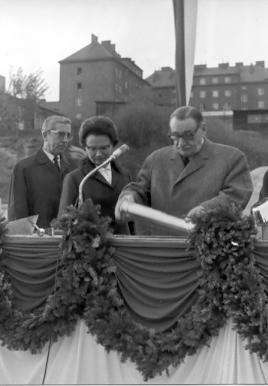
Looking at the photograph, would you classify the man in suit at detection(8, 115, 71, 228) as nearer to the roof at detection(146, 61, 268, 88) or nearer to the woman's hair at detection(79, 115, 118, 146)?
the woman's hair at detection(79, 115, 118, 146)

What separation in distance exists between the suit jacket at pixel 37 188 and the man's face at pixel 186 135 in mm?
1263

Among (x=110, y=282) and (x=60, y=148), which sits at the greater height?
(x=60, y=148)

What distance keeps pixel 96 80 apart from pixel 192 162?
5881 centimetres

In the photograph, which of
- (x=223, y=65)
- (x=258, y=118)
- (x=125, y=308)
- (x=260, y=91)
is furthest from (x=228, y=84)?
(x=125, y=308)

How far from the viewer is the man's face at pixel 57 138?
12.2ft

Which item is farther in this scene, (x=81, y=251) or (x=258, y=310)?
(x=81, y=251)

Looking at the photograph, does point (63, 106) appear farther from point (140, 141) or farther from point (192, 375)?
point (192, 375)

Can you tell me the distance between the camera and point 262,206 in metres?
2.54

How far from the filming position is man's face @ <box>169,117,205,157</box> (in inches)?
105

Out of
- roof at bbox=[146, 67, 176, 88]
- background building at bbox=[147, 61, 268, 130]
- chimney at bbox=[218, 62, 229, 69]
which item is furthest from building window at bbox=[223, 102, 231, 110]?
roof at bbox=[146, 67, 176, 88]

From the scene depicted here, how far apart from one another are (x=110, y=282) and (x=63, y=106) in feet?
200

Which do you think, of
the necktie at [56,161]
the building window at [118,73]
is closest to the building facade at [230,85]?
the building window at [118,73]

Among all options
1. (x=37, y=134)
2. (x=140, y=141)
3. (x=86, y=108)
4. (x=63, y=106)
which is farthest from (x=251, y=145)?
(x=63, y=106)

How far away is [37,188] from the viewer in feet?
12.3
